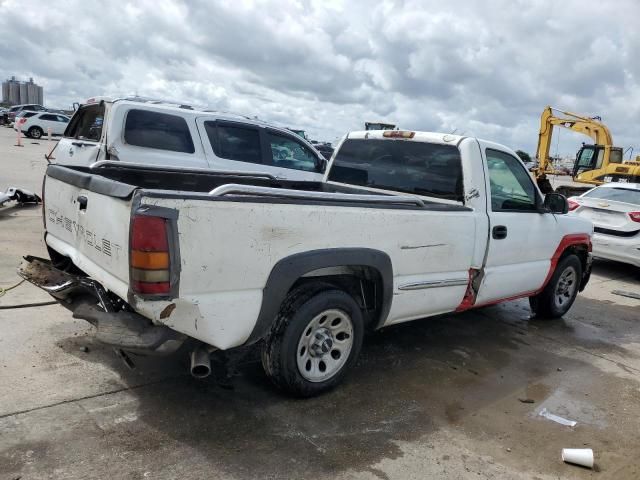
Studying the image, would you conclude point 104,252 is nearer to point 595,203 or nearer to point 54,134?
point 595,203

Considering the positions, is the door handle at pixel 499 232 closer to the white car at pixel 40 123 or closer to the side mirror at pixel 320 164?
the side mirror at pixel 320 164

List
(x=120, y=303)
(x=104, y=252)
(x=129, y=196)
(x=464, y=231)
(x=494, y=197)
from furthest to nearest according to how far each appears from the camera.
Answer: (x=494, y=197) → (x=464, y=231) → (x=120, y=303) → (x=104, y=252) → (x=129, y=196)

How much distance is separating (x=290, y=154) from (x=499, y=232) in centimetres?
475

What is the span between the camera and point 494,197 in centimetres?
480

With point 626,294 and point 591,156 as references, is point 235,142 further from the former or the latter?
point 591,156

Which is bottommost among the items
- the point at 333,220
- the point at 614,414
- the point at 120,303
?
the point at 614,414

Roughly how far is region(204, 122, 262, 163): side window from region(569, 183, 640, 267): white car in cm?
565

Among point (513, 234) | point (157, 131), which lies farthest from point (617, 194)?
point (157, 131)

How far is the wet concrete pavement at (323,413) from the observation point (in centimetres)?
298

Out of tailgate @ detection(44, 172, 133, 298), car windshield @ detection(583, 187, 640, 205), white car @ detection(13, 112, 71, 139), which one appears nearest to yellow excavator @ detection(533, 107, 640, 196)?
car windshield @ detection(583, 187, 640, 205)

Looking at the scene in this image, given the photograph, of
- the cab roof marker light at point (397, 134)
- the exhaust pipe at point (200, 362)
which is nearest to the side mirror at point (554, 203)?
the cab roof marker light at point (397, 134)

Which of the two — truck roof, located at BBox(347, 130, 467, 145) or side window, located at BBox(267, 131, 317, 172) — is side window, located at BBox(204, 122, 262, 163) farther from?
truck roof, located at BBox(347, 130, 467, 145)

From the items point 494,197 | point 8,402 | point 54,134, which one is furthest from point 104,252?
point 54,134

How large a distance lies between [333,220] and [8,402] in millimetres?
2283
